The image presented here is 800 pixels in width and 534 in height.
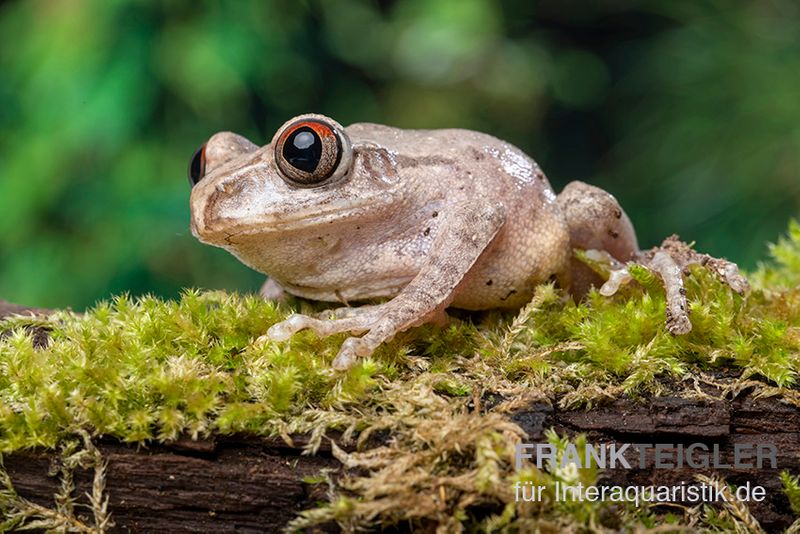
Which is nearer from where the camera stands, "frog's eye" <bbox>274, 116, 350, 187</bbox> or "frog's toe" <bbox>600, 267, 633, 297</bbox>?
"frog's eye" <bbox>274, 116, 350, 187</bbox>

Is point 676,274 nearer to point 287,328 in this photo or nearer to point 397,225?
point 397,225

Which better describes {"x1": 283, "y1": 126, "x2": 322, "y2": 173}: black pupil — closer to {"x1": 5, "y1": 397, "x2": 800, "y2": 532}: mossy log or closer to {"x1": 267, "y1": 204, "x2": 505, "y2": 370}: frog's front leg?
{"x1": 267, "y1": 204, "x2": 505, "y2": 370}: frog's front leg

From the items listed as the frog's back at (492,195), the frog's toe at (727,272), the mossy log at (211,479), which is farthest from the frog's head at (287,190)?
the frog's toe at (727,272)

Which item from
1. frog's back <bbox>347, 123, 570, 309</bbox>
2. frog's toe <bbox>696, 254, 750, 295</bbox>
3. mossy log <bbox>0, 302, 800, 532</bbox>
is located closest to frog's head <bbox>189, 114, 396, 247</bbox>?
frog's back <bbox>347, 123, 570, 309</bbox>

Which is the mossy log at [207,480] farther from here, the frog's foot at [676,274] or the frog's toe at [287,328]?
the frog's foot at [676,274]

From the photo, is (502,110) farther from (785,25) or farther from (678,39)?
(785,25)

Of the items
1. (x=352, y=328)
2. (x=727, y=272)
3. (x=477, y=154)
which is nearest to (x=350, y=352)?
(x=352, y=328)
